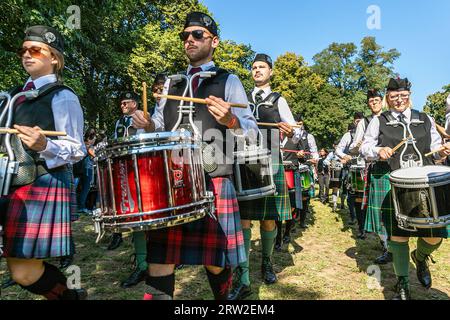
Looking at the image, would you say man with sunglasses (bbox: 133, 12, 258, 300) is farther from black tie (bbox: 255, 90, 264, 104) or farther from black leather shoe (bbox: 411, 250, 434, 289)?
black leather shoe (bbox: 411, 250, 434, 289)

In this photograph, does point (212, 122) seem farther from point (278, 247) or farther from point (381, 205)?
point (278, 247)

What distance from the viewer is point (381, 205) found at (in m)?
3.69

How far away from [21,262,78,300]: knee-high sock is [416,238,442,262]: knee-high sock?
3070 mm

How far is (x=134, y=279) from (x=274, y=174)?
1865mm

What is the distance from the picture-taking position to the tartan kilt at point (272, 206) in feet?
12.2

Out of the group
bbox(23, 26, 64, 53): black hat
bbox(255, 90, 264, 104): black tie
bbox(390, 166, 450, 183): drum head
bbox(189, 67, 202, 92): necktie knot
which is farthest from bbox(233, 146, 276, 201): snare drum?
bbox(23, 26, 64, 53): black hat

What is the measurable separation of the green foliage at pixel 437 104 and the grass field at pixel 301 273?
28.7 metres

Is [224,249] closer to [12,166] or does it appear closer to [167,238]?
[167,238]

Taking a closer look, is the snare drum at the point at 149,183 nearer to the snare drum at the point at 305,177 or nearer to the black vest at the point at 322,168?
the snare drum at the point at 305,177

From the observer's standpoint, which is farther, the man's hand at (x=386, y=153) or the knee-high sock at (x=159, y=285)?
the man's hand at (x=386, y=153)

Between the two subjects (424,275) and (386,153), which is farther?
(424,275)

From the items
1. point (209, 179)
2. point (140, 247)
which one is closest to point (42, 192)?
point (209, 179)

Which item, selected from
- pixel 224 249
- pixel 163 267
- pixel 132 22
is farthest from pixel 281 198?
pixel 132 22

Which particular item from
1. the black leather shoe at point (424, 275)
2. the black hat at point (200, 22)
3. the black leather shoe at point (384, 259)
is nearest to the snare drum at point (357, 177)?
the black leather shoe at point (384, 259)
